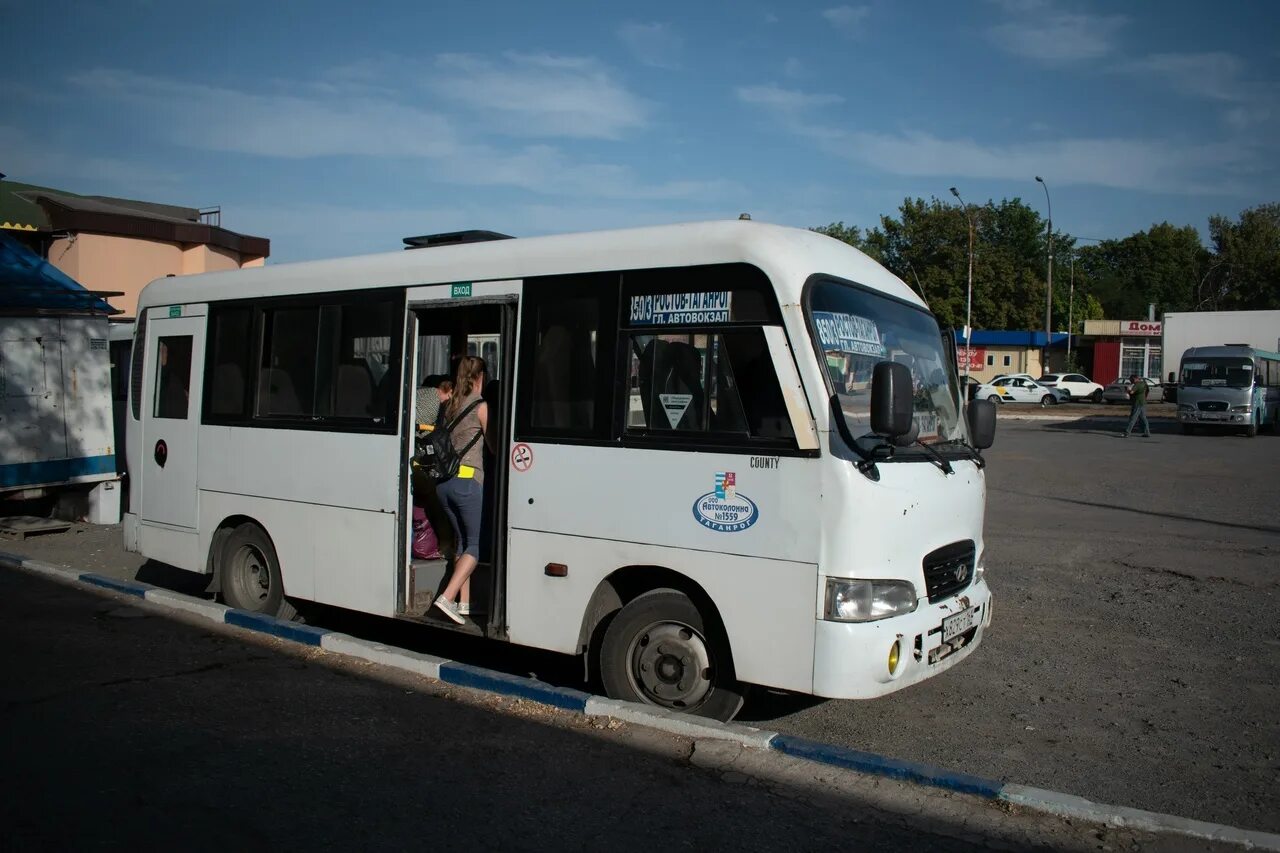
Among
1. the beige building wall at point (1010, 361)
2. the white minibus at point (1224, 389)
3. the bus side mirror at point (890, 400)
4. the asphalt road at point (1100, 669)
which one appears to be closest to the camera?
the bus side mirror at point (890, 400)

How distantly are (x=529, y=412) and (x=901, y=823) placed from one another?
3064mm

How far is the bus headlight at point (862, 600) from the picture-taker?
5.04 metres

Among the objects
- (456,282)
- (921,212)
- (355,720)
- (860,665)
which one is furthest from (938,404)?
(921,212)

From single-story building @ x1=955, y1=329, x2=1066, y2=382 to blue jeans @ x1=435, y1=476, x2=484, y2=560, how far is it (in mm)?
64138

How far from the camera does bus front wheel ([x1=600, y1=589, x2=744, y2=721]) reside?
18.2 feet

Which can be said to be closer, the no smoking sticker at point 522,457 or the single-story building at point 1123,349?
the no smoking sticker at point 522,457

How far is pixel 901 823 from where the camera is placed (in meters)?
4.50

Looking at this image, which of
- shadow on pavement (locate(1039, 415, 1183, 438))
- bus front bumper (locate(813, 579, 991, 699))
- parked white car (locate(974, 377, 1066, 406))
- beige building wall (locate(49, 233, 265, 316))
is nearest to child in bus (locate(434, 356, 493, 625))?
bus front bumper (locate(813, 579, 991, 699))

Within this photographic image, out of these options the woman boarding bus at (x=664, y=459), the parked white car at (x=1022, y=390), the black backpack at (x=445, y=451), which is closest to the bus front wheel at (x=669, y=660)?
the woman boarding bus at (x=664, y=459)

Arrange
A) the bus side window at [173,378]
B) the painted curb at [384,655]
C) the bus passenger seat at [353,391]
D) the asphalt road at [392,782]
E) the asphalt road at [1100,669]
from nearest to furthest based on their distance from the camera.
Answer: the asphalt road at [392,782], the asphalt road at [1100,669], the painted curb at [384,655], the bus passenger seat at [353,391], the bus side window at [173,378]

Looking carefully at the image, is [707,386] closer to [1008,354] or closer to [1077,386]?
[1077,386]

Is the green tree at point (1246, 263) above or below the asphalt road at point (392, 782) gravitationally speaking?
above

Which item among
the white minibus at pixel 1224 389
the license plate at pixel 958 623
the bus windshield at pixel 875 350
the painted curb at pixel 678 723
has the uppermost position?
the white minibus at pixel 1224 389

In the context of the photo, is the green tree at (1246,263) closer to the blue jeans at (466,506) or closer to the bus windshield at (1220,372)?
the bus windshield at (1220,372)
